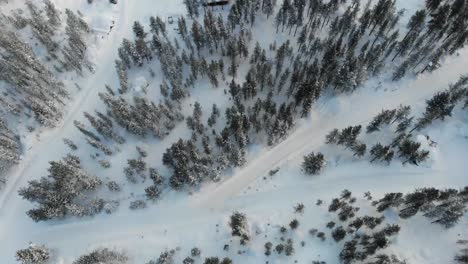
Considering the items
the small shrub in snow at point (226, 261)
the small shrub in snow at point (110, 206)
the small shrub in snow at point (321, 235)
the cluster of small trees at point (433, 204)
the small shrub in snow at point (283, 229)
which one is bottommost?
the small shrub in snow at point (226, 261)

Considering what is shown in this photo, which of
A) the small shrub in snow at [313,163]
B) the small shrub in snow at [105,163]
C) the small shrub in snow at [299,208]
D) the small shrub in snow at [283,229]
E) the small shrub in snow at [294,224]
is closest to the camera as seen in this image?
the small shrub in snow at [294,224]

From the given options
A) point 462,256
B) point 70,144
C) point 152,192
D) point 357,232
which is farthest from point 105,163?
point 462,256

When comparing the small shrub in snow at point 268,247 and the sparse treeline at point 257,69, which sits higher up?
the sparse treeline at point 257,69

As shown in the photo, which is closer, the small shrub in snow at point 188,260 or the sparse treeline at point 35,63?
the small shrub in snow at point 188,260

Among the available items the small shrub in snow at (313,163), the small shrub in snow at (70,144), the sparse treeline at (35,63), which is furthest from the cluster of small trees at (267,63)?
the sparse treeline at (35,63)

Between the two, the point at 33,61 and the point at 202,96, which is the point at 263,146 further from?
the point at 33,61

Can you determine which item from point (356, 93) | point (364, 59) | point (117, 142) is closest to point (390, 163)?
point (356, 93)

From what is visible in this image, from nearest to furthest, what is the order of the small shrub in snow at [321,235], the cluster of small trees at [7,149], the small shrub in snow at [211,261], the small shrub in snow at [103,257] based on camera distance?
the small shrub in snow at [211,261] < the small shrub in snow at [103,257] < the small shrub in snow at [321,235] < the cluster of small trees at [7,149]

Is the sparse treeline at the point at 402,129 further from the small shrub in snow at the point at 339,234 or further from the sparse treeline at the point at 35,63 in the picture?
the sparse treeline at the point at 35,63
